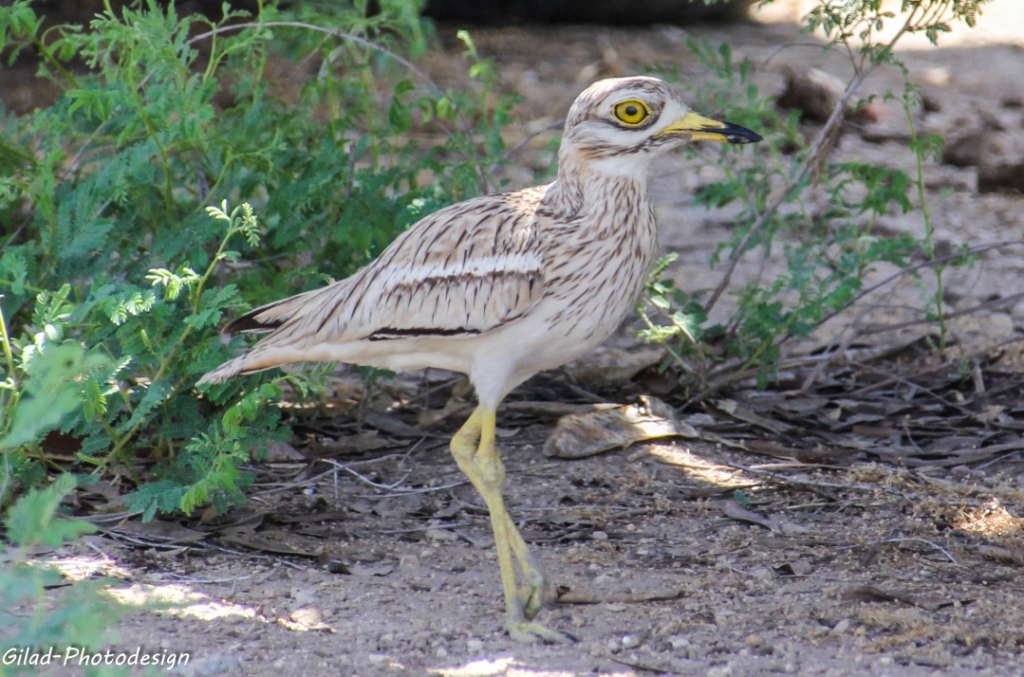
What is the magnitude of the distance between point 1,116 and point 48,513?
2.55 m

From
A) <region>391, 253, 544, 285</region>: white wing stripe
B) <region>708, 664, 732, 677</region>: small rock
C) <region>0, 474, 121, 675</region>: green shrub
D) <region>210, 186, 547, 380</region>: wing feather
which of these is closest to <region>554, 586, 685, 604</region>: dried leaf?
<region>708, 664, 732, 677</region>: small rock

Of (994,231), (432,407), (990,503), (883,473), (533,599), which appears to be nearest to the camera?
(533,599)

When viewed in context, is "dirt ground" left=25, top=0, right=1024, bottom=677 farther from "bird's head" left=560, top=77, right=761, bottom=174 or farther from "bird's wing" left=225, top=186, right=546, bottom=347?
"bird's head" left=560, top=77, right=761, bottom=174

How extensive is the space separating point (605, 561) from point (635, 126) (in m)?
1.36

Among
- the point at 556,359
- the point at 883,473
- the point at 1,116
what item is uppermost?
the point at 1,116

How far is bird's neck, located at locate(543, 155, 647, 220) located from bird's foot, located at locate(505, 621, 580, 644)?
1189 mm

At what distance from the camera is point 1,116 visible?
4.05 metres

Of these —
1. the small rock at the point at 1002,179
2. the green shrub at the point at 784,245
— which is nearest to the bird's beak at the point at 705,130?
the green shrub at the point at 784,245

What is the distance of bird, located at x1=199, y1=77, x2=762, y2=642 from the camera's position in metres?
3.27

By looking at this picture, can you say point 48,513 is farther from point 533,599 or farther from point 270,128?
point 270,128

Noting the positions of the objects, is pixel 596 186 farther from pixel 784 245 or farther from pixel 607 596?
pixel 784 245

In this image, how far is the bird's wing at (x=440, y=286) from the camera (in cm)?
329

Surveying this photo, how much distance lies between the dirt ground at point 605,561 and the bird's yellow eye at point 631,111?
1362 mm

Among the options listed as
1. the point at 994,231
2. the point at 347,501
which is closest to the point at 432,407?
the point at 347,501
